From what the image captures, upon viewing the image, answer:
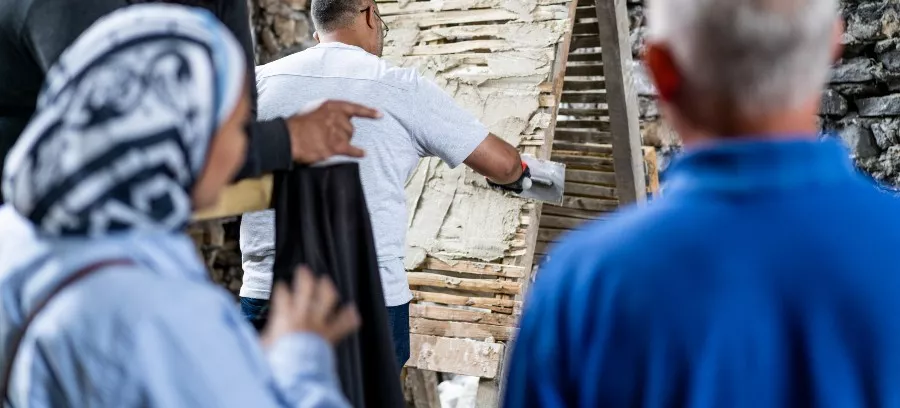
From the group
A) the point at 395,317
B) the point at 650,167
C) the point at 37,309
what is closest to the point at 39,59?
the point at 37,309

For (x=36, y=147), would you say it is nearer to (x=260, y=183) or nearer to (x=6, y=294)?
(x=6, y=294)

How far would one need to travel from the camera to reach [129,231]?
898 mm

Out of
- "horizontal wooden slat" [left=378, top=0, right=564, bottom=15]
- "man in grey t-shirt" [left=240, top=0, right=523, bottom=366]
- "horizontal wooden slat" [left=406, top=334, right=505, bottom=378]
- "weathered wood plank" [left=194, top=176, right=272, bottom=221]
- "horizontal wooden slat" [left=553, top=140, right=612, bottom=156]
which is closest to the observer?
"weathered wood plank" [left=194, top=176, right=272, bottom=221]

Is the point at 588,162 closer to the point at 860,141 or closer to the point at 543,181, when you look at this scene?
the point at 543,181

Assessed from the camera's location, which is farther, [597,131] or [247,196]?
[597,131]

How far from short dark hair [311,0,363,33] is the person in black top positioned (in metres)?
0.65

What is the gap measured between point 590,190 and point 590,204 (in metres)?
0.05

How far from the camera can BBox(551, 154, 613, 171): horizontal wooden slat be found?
3406mm

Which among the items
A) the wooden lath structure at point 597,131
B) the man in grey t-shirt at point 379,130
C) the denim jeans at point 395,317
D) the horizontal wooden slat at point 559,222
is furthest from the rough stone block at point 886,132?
the denim jeans at point 395,317

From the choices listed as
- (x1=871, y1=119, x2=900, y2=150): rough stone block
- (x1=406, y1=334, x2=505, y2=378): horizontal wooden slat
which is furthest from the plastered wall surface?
(x1=871, y1=119, x2=900, y2=150): rough stone block

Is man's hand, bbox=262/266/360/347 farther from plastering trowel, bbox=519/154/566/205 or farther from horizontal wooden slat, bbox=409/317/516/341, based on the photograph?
horizontal wooden slat, bbox=409/317/516/341

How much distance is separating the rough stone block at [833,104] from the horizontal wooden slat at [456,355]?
2.07 meters

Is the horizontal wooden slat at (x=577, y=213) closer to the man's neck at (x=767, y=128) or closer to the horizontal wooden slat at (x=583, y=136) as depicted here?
the horizontal wooden slat at (x=583, y=136)

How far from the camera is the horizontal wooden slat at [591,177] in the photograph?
3.37 meters
